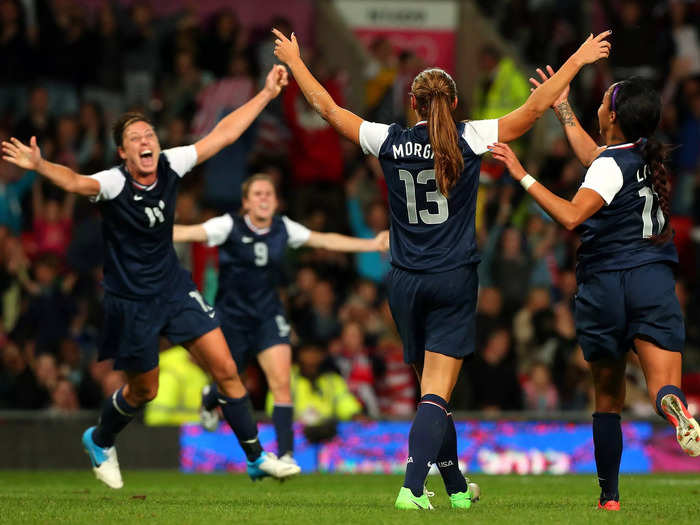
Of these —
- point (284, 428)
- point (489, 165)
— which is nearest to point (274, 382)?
point (284, 428)

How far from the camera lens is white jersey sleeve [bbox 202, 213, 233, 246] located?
10797 millimetres

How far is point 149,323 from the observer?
8938mm

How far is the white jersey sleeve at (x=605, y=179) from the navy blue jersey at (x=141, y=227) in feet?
9.79

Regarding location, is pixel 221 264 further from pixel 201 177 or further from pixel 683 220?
pixel 683 220

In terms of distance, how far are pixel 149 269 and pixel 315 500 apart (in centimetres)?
189

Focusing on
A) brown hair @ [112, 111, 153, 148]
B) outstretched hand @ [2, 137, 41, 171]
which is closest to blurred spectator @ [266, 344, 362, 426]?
brown hair @ [112, 111, 153, 148]

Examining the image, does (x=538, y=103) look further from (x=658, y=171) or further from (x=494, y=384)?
(x=494, y=384)

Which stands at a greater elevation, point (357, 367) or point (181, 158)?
point (181, 158)

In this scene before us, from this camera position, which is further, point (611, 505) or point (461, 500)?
point (461, 500)

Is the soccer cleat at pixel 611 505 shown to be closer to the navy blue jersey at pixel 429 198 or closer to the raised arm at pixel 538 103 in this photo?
the navy blue jersey at pixel 429 198

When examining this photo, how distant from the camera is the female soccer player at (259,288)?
35.9 ft

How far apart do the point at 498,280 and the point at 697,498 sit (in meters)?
7.18

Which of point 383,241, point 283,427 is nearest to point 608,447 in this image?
point 383,241

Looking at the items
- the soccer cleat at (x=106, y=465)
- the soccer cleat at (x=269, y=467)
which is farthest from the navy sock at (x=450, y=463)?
the soccer cleat at (x=106, y=465)
